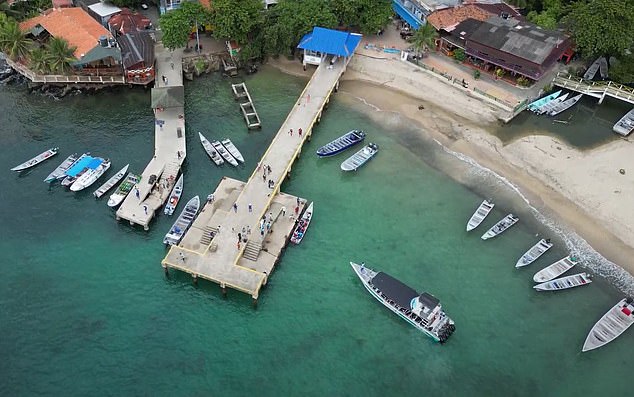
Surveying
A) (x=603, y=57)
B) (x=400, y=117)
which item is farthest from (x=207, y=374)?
(x=603, y=57)

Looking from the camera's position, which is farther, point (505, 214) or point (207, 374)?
point (505, 214)

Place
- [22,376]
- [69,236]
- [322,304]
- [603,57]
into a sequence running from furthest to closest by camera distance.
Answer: [603,57] < [69,236] < [322,304] < [22,376]

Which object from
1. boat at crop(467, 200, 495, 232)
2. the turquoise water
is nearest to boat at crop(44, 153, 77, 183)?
the turquoise water

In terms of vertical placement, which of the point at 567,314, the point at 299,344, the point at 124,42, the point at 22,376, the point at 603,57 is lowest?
the point at 22,376

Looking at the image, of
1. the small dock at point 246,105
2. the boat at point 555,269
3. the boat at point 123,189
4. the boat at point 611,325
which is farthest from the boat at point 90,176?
the boat at point 611,325

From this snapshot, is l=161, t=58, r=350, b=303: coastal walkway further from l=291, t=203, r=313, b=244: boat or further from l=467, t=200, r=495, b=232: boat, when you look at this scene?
l=467, t=200, r=495, b=232: boat

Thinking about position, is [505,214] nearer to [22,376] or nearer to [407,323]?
[407,323]
